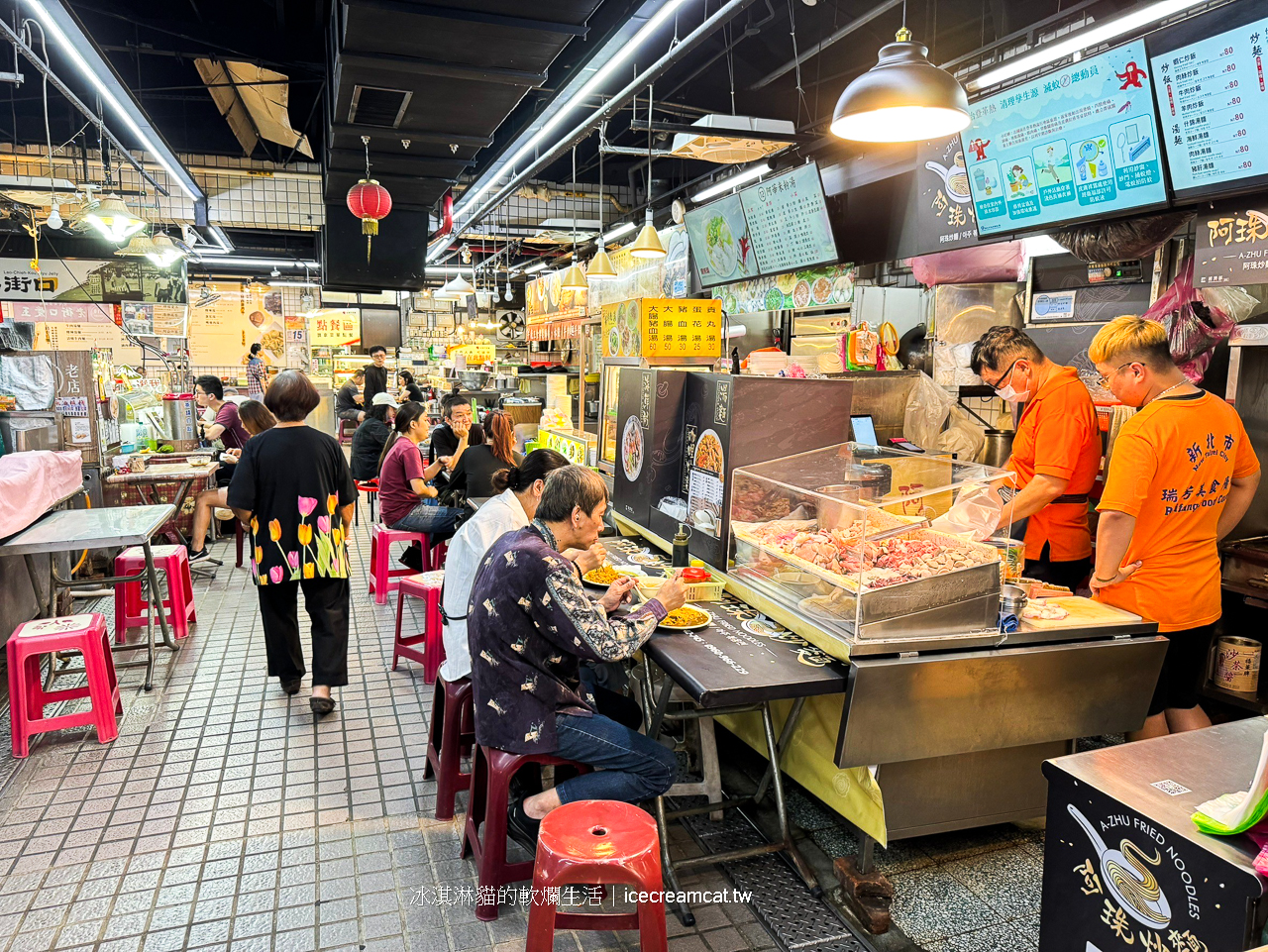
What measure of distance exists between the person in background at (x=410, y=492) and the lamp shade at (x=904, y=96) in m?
4.30

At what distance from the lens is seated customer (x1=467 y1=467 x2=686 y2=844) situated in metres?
2.80

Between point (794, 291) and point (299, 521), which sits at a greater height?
point (794, 291)

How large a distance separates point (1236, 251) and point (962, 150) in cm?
195

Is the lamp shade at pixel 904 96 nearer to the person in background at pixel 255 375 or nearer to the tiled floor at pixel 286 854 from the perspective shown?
the tiled floor at pixel 286 854

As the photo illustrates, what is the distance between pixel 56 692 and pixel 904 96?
5.21m

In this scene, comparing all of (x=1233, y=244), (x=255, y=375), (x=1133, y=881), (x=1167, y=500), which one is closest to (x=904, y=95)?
(x=1167, y=500)

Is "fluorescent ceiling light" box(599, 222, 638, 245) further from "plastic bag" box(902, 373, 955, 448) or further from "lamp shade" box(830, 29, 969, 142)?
"lamp shade" box(830, 29, 969, 142)

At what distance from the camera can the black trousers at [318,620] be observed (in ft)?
15.4

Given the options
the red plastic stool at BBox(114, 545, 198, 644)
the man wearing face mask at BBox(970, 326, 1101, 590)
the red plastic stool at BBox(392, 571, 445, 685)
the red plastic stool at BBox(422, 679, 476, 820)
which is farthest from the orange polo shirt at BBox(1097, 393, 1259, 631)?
the red plastic stool at BBox(114, 545, 198, 644)

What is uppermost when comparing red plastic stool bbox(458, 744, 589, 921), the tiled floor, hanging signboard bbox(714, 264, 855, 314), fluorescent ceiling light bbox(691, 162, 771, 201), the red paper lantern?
fluorescent ceiling light bbox(691, 162, 771, 201)

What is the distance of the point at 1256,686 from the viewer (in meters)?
4.38

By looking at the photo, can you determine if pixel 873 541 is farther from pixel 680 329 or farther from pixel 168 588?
pixel 168 588

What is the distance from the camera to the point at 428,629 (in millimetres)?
5078

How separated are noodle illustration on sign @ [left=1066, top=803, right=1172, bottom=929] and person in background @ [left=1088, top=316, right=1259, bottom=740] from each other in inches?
67.1
